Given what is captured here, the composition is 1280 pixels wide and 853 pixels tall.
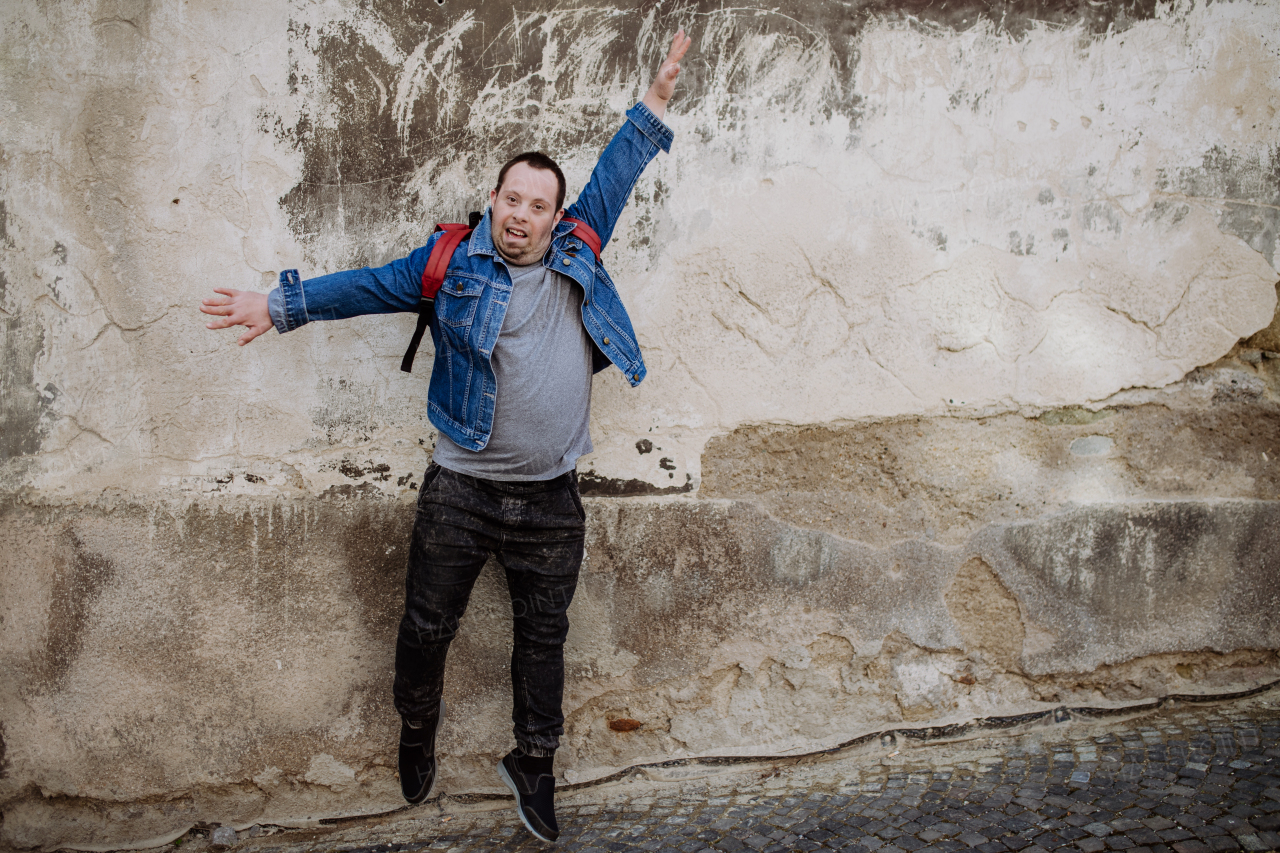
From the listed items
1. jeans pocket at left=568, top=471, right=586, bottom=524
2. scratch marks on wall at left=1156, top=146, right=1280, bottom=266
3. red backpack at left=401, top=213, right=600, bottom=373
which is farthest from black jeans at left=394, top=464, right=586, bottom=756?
scratch marks on wall at left=1156, top=146, right=1280, bottom=266

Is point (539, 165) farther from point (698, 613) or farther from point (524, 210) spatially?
point (698, 613)

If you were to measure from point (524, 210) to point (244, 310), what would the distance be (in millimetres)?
722

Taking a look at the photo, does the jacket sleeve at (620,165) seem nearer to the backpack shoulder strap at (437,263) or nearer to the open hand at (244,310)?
the backpack shoulder strap at (437,263)

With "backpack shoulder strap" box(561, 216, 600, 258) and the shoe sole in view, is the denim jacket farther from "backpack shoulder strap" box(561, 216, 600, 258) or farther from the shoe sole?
the shoe sole

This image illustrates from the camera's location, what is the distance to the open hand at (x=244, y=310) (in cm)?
187

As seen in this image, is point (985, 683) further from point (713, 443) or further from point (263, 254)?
point (263, 254)

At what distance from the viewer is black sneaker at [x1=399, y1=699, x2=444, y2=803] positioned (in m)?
2.25

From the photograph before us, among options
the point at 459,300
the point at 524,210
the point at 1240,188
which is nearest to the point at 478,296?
the point at 459,300

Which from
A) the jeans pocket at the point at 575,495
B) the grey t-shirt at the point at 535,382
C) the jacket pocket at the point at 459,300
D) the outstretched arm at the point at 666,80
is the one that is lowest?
the jeans pocket at the point at 575,495

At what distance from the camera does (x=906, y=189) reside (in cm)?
238

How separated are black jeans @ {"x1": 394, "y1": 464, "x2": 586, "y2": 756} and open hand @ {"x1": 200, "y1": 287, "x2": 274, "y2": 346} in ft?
1.83

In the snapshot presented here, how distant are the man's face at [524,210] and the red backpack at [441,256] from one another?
10 centimetres

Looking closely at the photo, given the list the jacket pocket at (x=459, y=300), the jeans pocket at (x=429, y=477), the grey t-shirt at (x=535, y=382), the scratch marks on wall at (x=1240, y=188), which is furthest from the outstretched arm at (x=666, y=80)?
the scratch marks on wall at (x=1240, y=188)

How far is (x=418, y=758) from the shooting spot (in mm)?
2287
